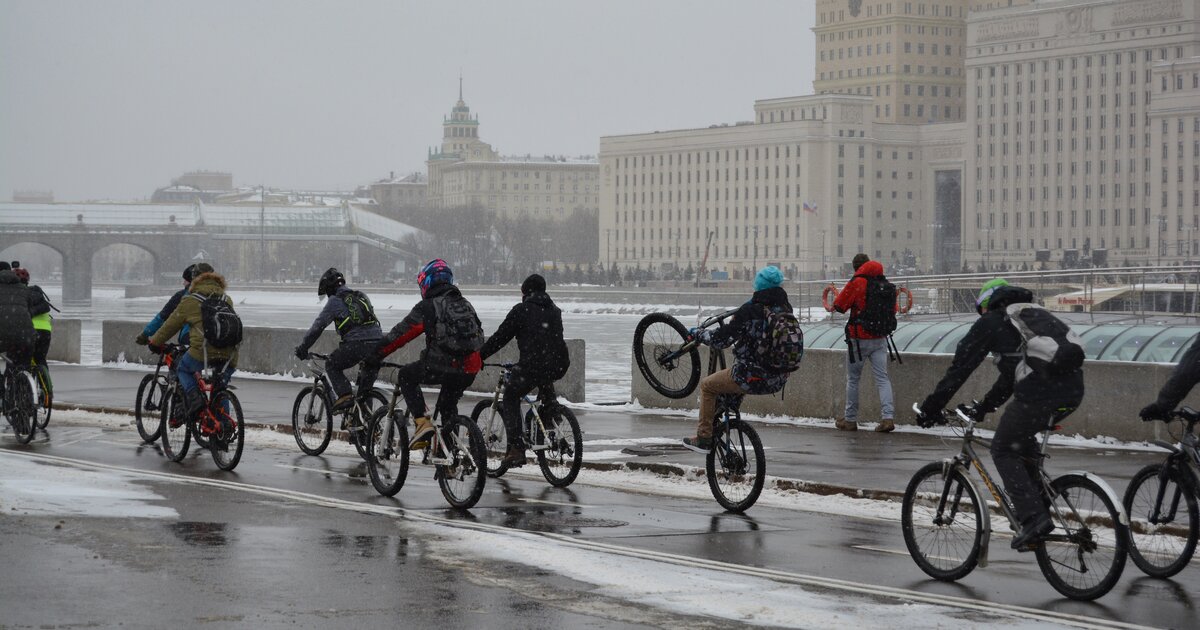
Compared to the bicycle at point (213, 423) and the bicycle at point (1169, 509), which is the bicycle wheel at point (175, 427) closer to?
the bicycle at point (213, 423)

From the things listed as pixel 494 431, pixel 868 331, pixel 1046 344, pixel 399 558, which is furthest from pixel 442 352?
pixel 868 331

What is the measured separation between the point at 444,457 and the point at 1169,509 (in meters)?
4.78

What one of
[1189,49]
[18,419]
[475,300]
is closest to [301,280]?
[475,300]

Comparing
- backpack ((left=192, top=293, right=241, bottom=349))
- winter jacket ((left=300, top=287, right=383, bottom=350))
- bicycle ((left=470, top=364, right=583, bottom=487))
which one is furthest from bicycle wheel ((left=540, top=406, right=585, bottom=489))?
backpack ((left=192, top=293, right=241, bottom=349))

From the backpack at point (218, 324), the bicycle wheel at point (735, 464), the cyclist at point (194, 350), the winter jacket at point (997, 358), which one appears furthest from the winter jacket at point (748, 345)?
the cyclist at point (194, 350)

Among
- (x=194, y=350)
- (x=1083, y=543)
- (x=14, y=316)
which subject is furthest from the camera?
(x=14, y=316)

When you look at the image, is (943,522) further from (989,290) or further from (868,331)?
(868,331)

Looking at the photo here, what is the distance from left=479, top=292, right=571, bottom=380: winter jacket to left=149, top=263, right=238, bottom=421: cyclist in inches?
119

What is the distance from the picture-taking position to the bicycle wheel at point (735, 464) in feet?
38.1

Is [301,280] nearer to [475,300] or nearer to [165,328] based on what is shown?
[475,300]

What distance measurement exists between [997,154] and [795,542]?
594 ft

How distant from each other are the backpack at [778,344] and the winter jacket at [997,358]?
2.64m

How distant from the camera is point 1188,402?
15609 millimetres

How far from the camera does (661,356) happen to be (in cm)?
1486
